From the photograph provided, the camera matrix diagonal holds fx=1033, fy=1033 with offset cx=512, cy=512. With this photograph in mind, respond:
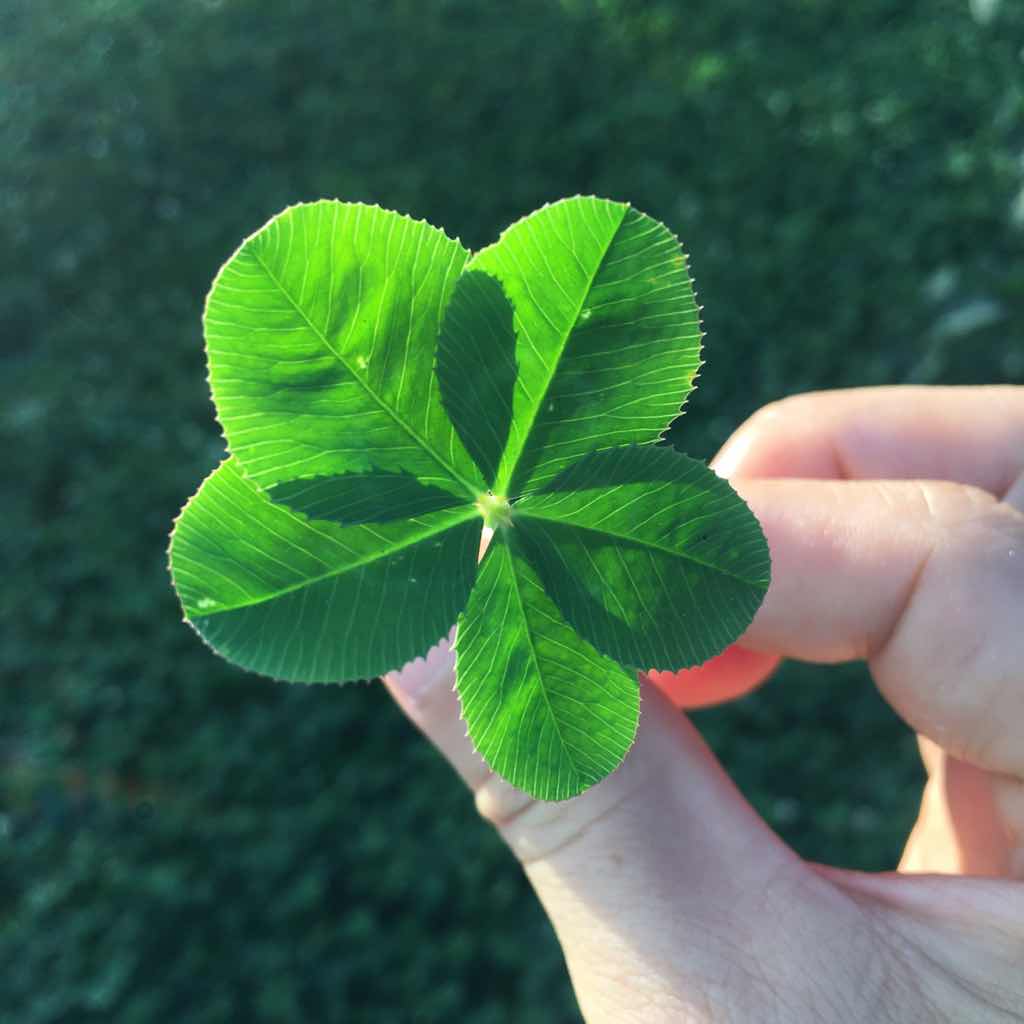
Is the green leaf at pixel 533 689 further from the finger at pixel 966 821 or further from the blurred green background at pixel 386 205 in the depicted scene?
the blurred green background at pixel 386 205

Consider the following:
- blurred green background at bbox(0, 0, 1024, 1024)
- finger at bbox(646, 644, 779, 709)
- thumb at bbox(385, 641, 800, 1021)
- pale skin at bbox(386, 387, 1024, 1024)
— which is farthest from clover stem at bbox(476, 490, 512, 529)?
blurred green background at bbox(0, 0, 1024, 1024)

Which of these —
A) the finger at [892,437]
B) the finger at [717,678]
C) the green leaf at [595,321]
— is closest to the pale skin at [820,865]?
the finger at [892,437]

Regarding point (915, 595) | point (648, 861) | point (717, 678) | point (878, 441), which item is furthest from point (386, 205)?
point (648, 861)

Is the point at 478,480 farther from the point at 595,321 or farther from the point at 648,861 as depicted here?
the point at 648,861

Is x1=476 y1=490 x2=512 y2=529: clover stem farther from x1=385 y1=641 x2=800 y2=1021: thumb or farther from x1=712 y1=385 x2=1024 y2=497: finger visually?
x1=712 y1=385 x2=1024 y2=497: finger

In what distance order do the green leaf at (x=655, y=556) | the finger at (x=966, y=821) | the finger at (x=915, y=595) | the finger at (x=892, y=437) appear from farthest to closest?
the finger at (x=892, y=437) < the finger at (x=966, y=821) < the finger at (x=915, y=595) < the green leaf at (x=655, y=556)
